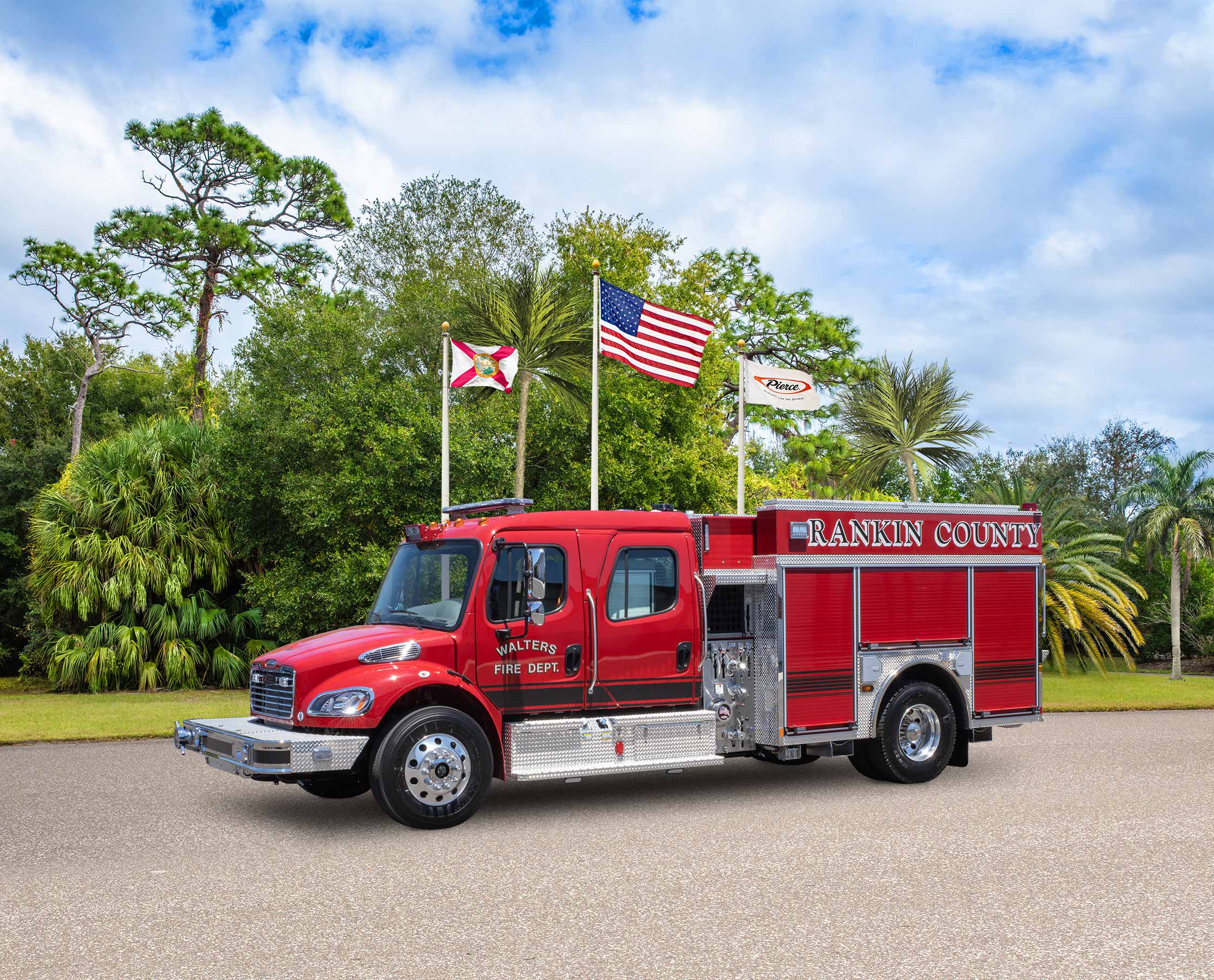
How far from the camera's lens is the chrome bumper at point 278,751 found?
7.81 meters

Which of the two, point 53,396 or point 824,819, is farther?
point 53,396

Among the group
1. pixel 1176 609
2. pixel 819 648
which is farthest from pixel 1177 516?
pixel 819 648

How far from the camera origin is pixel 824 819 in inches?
342

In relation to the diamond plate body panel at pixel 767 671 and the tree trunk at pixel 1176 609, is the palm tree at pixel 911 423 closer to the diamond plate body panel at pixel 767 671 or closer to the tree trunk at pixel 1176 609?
the tree trunk at pixel 1176 609

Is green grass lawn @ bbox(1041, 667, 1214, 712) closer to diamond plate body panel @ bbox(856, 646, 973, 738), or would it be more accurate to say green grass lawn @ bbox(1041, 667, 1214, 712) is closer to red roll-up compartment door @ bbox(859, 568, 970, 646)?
diamond plate body panel @ bbox(856, 646, 973, 738)

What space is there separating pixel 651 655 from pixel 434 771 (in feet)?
6.80

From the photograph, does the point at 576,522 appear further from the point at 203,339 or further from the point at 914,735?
the point at 203,339

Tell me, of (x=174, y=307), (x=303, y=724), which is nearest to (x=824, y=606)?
(x=303, y=724)

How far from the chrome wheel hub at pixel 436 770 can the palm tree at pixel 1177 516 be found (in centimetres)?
2115

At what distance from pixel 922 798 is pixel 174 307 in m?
36.5

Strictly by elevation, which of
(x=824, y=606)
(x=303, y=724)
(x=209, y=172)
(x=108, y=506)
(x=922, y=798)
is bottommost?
(x=922, y=798)

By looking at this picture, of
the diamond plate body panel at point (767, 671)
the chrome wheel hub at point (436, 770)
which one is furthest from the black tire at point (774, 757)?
the chrome wheel hub at point (436, 770)

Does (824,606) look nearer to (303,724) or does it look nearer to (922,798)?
(922,798)

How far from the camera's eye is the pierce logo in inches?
590
